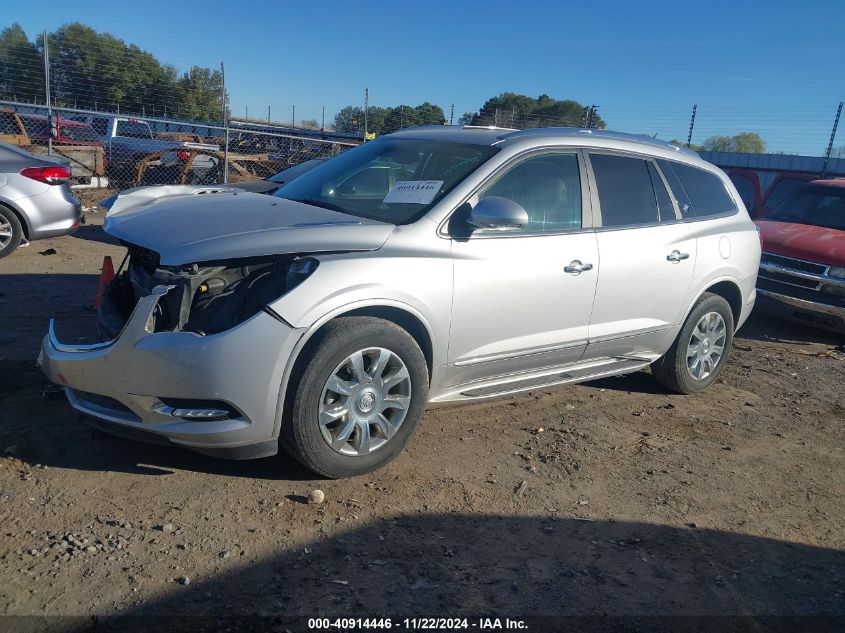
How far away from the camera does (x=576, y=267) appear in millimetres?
4352

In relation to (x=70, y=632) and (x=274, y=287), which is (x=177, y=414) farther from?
(x=70, y=632)

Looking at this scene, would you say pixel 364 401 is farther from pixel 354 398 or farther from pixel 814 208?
pixel 814 208

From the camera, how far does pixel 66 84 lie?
51.2 feet

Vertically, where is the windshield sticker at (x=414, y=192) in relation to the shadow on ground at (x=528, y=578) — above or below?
above

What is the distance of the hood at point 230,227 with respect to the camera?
3336 millimetres

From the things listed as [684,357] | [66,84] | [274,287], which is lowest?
[684,357]

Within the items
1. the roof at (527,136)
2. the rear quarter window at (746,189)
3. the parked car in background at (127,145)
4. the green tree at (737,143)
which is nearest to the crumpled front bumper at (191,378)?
the roof at (527,136)

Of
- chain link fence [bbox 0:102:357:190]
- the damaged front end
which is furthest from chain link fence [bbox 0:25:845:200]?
the damaged front end

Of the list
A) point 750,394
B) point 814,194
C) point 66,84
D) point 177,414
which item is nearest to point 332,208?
point 177,414

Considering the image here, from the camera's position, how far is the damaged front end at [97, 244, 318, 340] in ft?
10.8

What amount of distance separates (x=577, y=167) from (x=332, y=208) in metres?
1.58

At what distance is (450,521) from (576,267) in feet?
5.80

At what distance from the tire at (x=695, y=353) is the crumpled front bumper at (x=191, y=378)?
317 centimetres

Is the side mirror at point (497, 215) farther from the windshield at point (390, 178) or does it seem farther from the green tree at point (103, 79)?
the green tree at point (103, 79)
